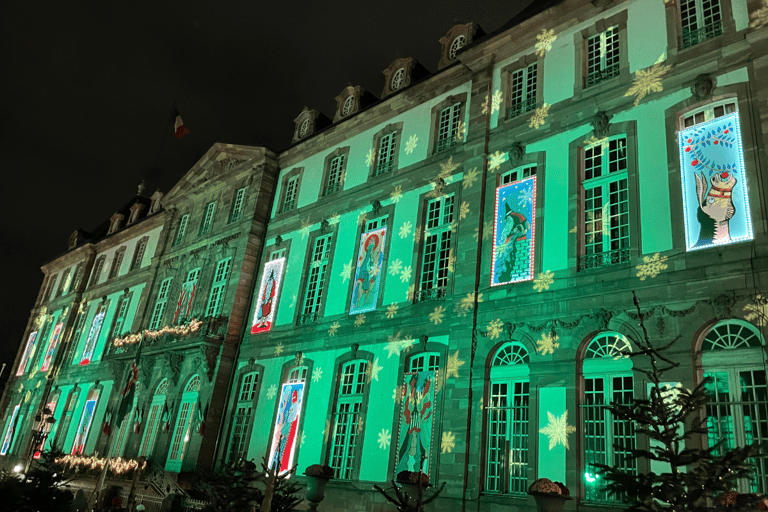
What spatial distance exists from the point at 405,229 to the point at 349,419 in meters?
5.98

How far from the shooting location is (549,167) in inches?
605

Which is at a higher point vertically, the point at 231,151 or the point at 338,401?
the point at 231,151

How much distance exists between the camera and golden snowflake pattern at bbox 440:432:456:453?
1435 cm

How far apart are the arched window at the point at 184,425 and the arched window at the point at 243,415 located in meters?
1.82

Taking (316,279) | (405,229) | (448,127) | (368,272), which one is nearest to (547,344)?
(405,229)

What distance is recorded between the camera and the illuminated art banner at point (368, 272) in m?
18.8

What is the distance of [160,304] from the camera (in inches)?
1141

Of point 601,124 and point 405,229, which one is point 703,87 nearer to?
point 601,124

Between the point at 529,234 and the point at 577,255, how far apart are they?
4.94 ft

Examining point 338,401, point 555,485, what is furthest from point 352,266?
point 555,485

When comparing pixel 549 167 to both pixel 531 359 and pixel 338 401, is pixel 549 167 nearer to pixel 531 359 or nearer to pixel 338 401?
pixel 531 359

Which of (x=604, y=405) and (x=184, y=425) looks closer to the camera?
(x=604, y=405)

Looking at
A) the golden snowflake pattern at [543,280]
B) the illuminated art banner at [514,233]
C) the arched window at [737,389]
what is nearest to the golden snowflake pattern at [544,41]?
the illuminated art banner at [514,233]

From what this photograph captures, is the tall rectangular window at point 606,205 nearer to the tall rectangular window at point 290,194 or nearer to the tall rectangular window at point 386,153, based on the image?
the tall rectangular window at point 386,153
